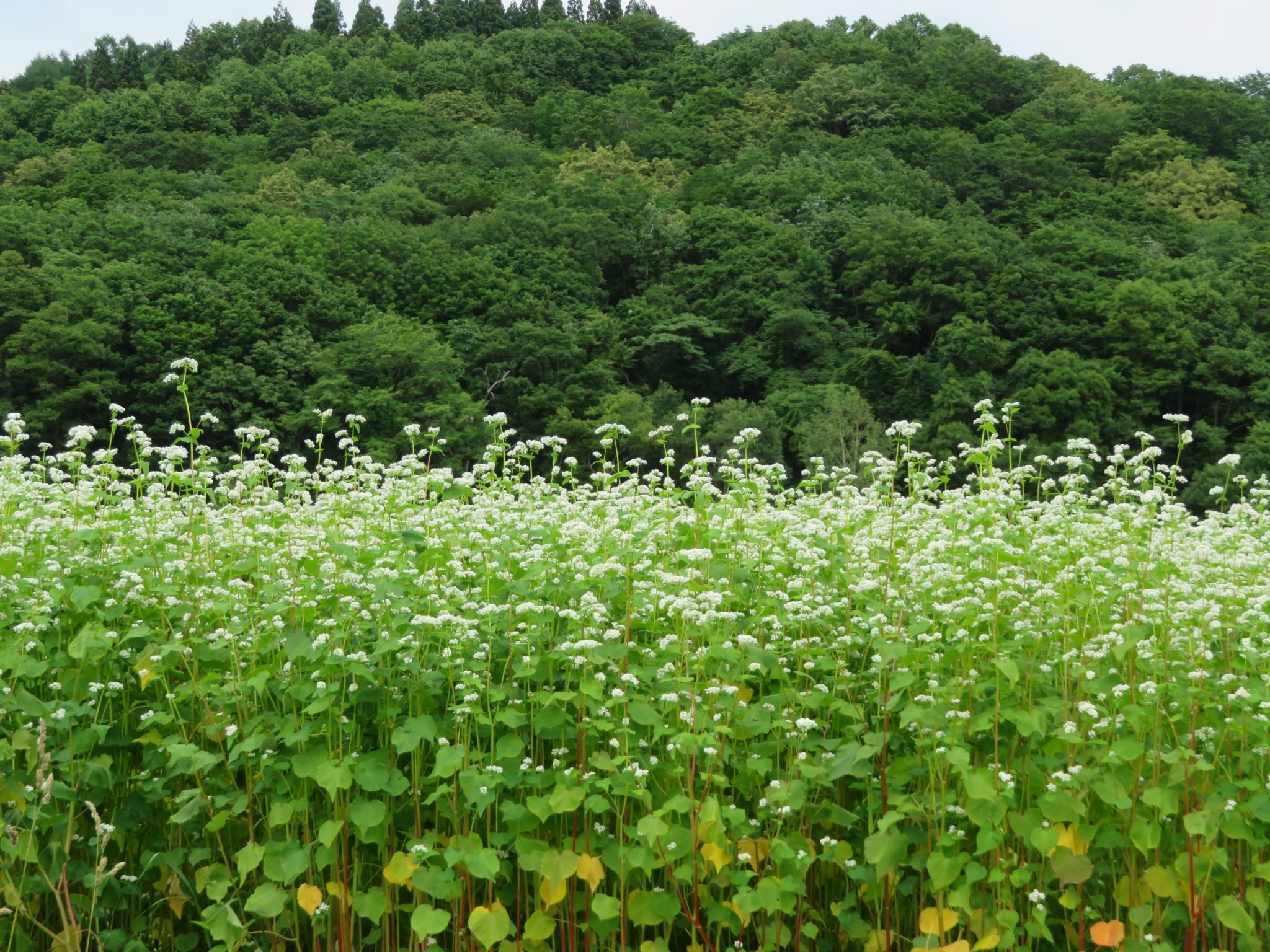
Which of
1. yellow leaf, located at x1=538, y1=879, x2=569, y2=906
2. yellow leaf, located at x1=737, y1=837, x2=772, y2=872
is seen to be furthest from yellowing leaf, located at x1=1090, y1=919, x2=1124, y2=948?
yellow leaf, located at x1=538, y1=879, x2=569, y2=906

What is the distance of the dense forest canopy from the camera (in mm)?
46562

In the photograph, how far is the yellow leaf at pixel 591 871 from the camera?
3.41 meters

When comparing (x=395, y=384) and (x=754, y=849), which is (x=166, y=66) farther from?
(x=754, y=849)

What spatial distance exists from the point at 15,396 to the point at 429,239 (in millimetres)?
24942

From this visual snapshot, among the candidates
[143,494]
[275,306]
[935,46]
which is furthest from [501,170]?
[143,494]

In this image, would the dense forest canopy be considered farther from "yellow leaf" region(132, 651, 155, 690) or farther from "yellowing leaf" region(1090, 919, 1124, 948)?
"yellowing leaf" region(1090, 919, 1124, 948)

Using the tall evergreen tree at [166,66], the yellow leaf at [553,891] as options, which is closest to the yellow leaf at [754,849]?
the yellow leaf at [553,891]

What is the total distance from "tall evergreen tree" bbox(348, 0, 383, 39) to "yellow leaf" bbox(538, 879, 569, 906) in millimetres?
130001

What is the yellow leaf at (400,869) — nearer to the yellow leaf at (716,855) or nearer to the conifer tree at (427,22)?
the yellow leaf at (716,855)

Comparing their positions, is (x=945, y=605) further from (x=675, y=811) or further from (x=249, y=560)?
(x=249, y=560)


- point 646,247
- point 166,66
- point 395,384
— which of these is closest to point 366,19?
point 166,66

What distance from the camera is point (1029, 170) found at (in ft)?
256

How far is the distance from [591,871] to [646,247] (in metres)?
66.8

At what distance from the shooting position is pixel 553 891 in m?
3.43
